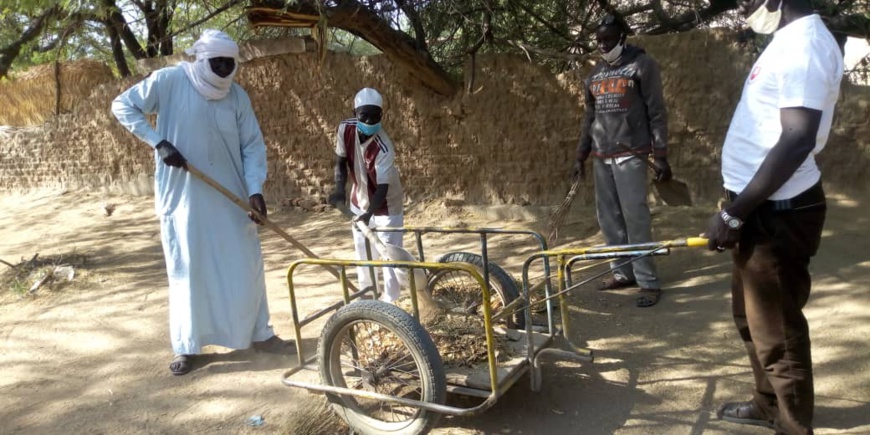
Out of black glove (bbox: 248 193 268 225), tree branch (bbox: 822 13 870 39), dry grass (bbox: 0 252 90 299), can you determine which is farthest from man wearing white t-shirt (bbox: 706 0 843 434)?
dry grass (bbox: 0 252 90 299)

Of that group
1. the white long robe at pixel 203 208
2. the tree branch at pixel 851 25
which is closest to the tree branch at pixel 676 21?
the tree branch at pixel 851 25

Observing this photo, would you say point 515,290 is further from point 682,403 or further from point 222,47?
point 222,47

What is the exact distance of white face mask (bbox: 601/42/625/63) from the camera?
13.6 feet

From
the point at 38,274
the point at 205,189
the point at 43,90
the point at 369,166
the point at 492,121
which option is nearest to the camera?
the point at 205,189

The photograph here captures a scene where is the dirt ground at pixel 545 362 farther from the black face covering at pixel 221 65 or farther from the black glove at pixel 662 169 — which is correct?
the black face covering at pixel 221 65

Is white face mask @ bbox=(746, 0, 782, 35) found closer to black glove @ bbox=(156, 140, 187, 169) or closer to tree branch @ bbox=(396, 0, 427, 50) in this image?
black glove @ bbox=(156, 140, 187, 169)

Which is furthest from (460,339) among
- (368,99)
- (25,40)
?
(25,40)

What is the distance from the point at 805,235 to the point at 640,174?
193 centimetres

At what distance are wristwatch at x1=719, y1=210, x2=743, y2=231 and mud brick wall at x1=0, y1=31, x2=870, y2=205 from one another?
367 centimetres

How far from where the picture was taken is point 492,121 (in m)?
6.50

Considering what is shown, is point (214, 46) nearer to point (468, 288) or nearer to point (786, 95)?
point (468, 288)

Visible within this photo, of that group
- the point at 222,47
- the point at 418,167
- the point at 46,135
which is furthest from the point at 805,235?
the point at 46,135

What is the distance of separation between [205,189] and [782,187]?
2827mm

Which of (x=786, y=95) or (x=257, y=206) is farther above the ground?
(x=786, y=95)
